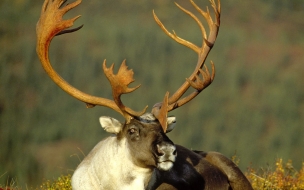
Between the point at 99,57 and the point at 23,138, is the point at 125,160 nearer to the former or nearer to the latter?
the point at 23,138

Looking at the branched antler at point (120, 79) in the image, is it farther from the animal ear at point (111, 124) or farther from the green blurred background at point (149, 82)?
the green blurred background at point (149, 82)

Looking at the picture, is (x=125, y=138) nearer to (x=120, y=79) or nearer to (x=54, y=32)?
(x=120, y=79)

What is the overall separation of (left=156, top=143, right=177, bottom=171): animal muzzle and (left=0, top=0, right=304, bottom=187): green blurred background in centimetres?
1565

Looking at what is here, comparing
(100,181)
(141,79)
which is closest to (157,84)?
(141,79)

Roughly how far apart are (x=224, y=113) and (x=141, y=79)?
337 centimetres

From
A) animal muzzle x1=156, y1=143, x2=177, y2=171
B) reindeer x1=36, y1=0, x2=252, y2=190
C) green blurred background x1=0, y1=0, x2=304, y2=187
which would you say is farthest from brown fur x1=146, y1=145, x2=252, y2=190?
green blurred background x1=0, y1=0, x2=304, y2=187

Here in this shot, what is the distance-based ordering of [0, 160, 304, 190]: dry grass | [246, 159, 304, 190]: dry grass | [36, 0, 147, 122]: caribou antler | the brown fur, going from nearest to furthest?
[36, 0, 147, 122]: caribou antler, the brown fur, [0, 160, 304, 190]: dry grass, [246, 159, 304, 190]: dry grass

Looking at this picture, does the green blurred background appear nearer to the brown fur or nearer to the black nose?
the brown fur

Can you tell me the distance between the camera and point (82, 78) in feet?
104

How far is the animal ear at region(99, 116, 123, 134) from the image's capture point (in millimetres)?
9375

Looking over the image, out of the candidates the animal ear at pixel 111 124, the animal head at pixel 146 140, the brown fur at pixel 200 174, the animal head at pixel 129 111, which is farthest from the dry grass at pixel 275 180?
the animal ear at pixel 111 124

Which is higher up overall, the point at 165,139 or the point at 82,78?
the point at 165,139

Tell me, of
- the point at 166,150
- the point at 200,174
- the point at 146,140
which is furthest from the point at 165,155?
the point at 200,174

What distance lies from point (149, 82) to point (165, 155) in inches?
969
